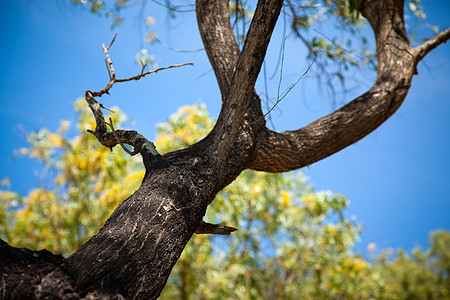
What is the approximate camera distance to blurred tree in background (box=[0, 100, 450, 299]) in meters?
5.36

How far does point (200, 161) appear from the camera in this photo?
5.26 feet

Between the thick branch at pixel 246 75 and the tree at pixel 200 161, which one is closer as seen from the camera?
the tree at pixel 200 161

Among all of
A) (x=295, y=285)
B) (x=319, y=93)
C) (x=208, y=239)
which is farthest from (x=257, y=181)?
(x=319, y=93)

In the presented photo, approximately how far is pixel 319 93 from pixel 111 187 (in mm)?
3466

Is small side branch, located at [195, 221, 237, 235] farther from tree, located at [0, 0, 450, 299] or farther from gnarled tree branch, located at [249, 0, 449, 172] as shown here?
gnarled tree branch, located at [249, 0, 449, 172]

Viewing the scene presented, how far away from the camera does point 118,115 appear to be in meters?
5.68

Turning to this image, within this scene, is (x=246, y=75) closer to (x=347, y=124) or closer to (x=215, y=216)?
(x=347, y=124)

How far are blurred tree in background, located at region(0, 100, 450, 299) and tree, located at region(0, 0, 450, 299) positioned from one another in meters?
2.94

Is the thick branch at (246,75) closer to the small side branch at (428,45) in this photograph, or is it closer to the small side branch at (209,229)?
the small side branch at (209,229)

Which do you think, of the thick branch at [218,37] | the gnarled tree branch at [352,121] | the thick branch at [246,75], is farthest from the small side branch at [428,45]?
the thick branch at [246,75]

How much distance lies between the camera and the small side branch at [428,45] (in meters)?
2.64

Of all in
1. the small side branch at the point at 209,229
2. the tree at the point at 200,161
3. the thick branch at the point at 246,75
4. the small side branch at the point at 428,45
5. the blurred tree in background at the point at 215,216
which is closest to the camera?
the tree at the point at 200,161

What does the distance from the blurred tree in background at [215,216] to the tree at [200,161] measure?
2942mm

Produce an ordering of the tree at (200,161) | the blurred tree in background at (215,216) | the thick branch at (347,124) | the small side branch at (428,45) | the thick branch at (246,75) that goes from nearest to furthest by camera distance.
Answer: the tree at (200,161) < the thick branch at (246,75) < the thick branch at (347,124) < the small side branch at (428,45) < the blurred tree in background at (215,216)
